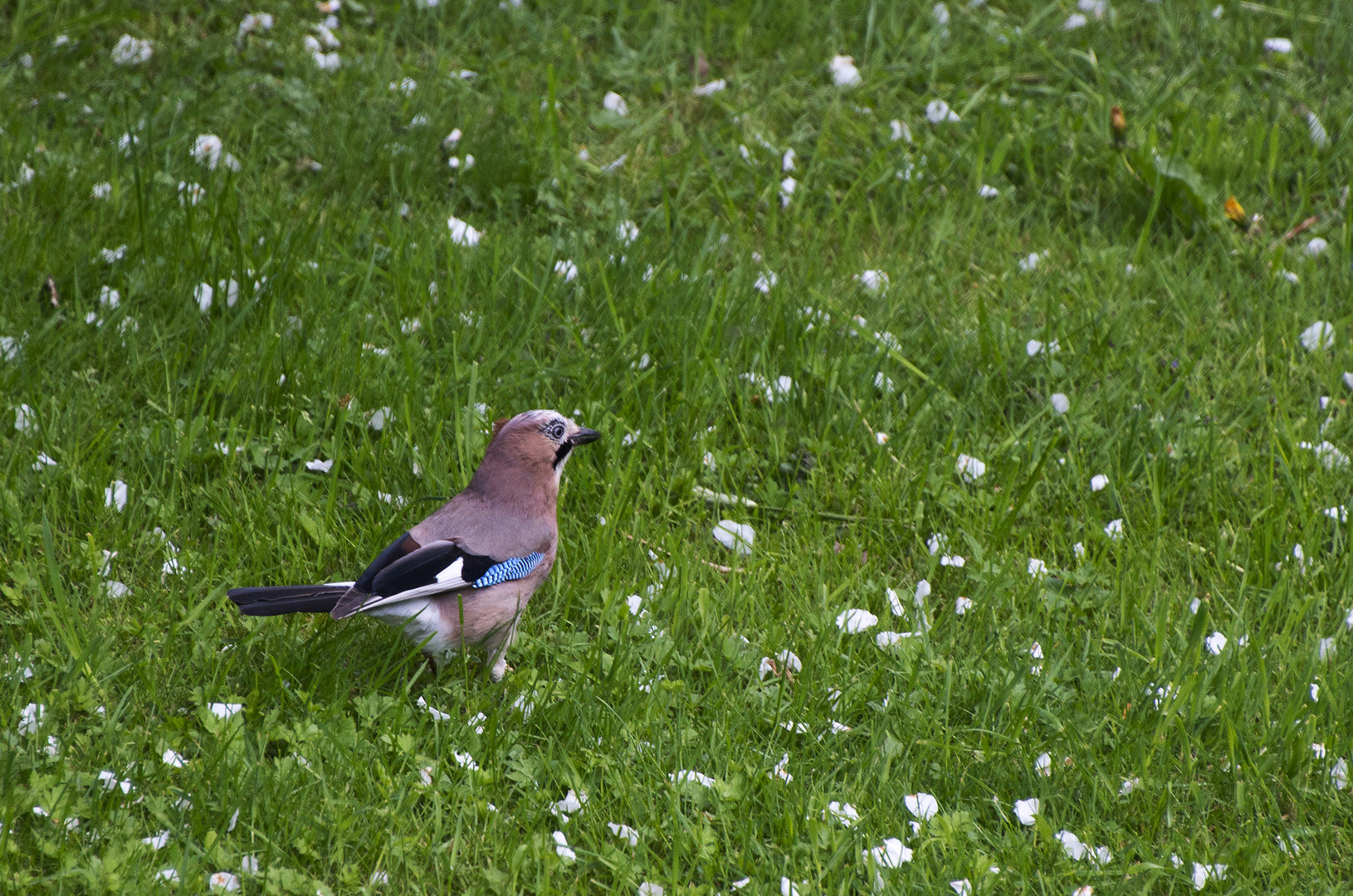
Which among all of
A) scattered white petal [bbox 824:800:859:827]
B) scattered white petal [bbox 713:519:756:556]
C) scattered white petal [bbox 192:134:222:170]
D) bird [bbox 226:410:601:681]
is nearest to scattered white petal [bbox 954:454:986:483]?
scattered white petal [bbox 713:519:756:556]

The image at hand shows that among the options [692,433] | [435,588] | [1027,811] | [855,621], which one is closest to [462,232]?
[692,433]

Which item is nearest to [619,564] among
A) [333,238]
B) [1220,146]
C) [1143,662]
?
[1143,662]

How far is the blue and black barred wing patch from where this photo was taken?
3.84 m

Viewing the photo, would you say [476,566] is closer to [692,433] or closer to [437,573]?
[437,573]

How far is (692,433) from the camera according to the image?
500 cm

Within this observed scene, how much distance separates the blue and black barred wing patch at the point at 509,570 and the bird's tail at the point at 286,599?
0.42 meters

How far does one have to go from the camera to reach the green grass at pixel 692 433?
353 centimetres

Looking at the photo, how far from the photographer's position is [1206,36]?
288 inches

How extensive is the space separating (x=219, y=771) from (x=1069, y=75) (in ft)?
19.0

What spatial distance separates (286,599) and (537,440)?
3.15ft

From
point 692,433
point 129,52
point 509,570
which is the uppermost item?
point 129,52

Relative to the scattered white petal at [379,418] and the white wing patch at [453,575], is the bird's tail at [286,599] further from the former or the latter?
the scattered white petal at [379,418]

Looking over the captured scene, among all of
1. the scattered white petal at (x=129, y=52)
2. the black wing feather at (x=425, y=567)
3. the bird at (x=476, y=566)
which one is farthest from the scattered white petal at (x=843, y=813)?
the scattered white petal at (x=129, y=52)

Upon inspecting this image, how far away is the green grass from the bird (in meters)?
0.19
